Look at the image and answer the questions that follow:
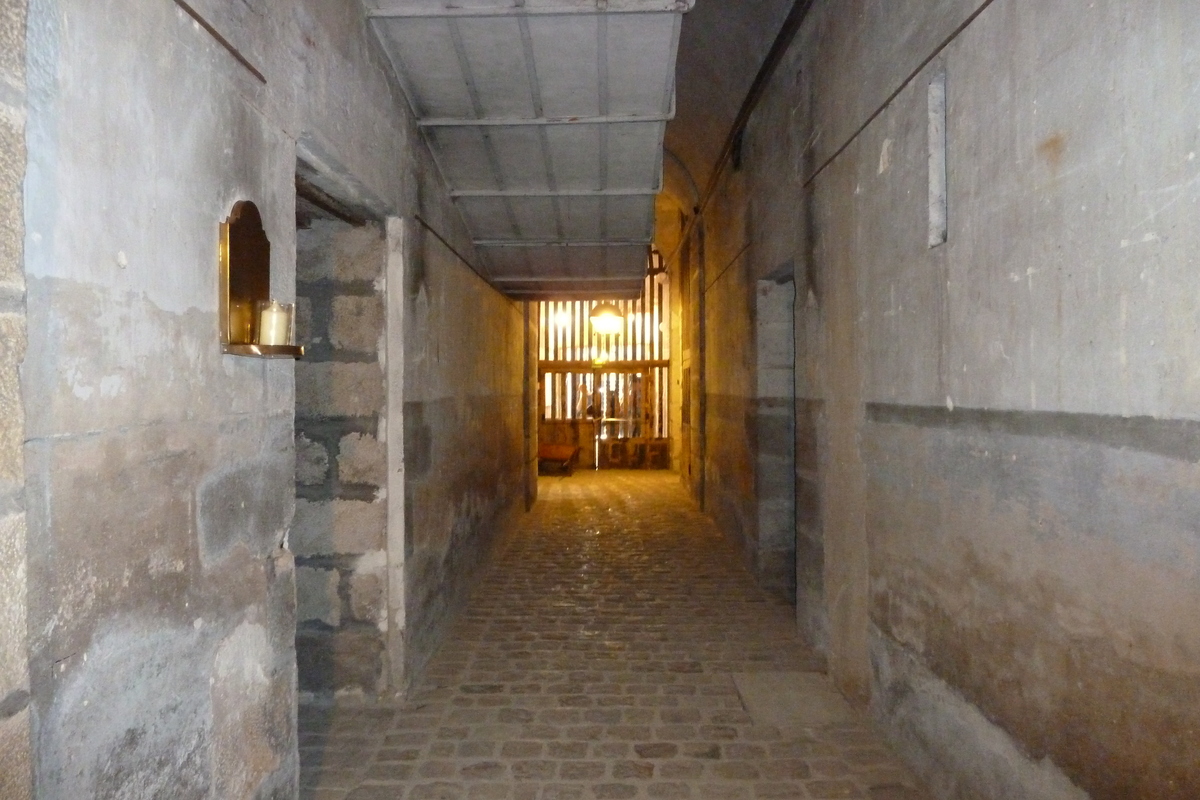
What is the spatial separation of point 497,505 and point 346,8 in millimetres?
4906

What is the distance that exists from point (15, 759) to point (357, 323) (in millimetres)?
2725

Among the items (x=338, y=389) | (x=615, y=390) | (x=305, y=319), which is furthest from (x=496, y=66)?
(x=615, y=390)

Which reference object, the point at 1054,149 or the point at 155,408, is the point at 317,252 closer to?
the point at 155,408

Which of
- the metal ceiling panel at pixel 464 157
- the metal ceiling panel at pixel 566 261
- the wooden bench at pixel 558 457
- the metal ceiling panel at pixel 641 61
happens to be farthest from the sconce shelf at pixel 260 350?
the wooden bench at pixel 558 457

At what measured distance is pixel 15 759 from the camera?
1.20 metres

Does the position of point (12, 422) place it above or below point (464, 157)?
below

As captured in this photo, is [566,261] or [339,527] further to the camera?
[566,261]

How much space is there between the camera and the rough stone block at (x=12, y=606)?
119 centimetres

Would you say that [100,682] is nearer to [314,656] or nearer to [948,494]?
[314,656]

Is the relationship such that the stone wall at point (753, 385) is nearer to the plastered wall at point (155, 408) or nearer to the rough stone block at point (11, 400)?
the plastered wall at point (155, 408)

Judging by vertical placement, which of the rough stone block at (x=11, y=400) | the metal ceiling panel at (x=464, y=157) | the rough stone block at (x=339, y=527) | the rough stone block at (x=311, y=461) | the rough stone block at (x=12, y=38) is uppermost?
the metal ceiling panel at (x=464, y=157)

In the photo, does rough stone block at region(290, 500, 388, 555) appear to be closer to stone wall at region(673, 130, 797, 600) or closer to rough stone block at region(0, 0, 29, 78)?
rough stone block at region(0, 0, 29, 78)

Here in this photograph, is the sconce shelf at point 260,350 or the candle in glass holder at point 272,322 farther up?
the candle in glass holder at point 272,322

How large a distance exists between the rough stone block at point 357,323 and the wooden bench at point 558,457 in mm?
9822
